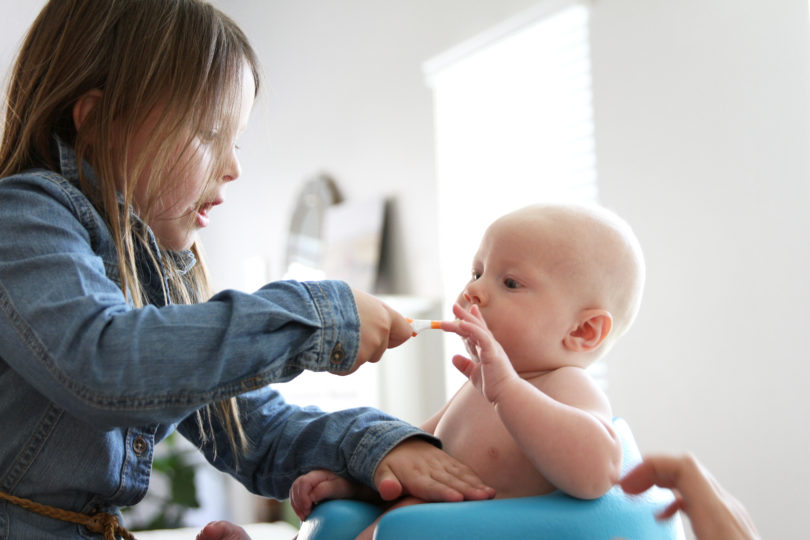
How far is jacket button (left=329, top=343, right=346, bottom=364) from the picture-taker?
Result: 78 centimetres

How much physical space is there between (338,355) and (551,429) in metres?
0.24

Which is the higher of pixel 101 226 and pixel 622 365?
pixel 101 226

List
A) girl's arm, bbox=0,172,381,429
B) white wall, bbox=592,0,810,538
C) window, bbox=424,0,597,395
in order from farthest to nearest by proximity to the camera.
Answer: window, bbox=424,0,597,395 < white wall, bbox=592,0,810,538 < girl's arm, bbox=0,172,381,429

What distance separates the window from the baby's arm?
4.84ft

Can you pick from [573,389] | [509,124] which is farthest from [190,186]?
[509,124]

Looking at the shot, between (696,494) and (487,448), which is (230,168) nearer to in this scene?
(487,448)

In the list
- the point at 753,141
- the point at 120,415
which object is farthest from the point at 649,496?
the point at 753,141

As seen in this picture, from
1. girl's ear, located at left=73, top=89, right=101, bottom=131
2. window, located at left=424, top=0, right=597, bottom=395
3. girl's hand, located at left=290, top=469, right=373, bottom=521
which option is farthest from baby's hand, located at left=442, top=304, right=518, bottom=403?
window, located at left=424, top=0, right=597, bottom=395

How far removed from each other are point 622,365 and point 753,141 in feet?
2.24

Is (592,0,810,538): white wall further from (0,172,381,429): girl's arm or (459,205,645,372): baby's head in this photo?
(0,172,381,429): girl's arm

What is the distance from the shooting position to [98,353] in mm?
693

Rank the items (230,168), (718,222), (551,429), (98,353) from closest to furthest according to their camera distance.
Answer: (98,353) < (551,429) < (230,168) < (718,222)

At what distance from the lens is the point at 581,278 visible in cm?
98

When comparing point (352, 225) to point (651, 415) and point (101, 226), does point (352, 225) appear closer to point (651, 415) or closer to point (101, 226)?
point (651, 415)
